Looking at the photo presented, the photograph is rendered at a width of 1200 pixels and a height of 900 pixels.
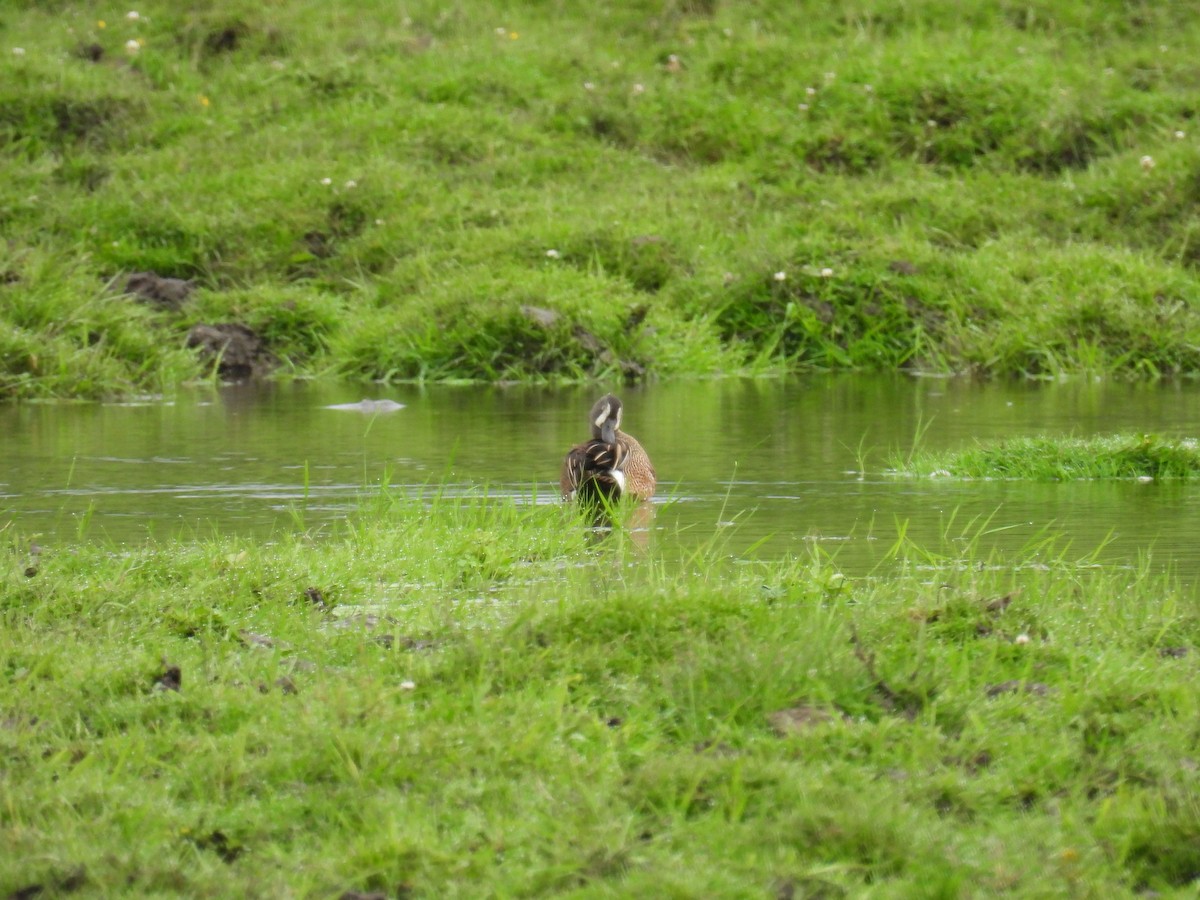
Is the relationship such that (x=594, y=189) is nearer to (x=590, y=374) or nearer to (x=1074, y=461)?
(x=590, y=374)

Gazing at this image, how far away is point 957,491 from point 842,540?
1640 mm

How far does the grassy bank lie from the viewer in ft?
49.9

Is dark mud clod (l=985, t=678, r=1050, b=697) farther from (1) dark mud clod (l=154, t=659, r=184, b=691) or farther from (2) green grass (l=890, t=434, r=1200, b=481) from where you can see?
(2) green grass (l=890, t=434, r=1200, b=481)

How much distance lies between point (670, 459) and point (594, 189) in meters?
9.42

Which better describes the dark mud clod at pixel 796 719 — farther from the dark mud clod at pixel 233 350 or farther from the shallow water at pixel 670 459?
the dark mud clod at pixel 233 350

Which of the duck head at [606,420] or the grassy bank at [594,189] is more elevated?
the grassy bank at [594,189]

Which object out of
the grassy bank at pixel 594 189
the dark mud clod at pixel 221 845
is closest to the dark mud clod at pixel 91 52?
the grassy bank at pixel 594 189

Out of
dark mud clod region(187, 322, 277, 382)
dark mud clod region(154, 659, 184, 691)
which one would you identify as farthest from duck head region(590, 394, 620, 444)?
dark mud clod region(187, 322, 277, 382)

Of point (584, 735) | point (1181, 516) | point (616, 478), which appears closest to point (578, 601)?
point (584, 735)

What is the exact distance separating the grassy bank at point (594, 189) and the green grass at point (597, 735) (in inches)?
368

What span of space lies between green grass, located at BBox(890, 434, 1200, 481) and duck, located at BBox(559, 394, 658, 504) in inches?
58.7

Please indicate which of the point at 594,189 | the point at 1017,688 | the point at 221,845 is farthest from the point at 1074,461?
the point at 594,189

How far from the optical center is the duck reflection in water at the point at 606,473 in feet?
25.6

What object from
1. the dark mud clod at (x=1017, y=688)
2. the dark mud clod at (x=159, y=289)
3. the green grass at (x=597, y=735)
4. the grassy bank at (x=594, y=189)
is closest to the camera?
the green grass at (x=597, y=735)
